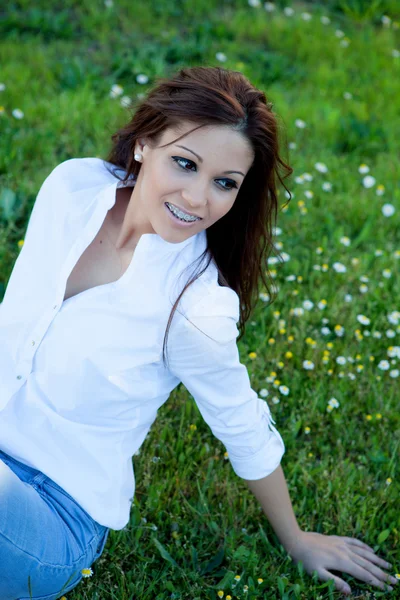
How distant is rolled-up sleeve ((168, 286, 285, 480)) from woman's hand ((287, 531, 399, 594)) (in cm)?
41

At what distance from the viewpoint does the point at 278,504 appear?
237 cm

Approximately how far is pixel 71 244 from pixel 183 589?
3.98ft

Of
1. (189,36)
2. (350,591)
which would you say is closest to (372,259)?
(350,591)

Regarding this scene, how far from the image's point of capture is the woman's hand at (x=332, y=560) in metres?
2.46

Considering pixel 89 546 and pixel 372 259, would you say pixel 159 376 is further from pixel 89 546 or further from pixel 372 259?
pixel 372 259

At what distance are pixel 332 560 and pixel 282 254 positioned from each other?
1.75 meters

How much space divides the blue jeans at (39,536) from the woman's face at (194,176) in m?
0.81

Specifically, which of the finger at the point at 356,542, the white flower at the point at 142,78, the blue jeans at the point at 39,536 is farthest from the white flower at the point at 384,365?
the white flower at the point at 142,78

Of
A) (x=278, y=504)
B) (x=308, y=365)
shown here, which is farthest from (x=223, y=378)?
(x=308, y=365)

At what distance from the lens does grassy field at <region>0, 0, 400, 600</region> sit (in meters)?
2.55

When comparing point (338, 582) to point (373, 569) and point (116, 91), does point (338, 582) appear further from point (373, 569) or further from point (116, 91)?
point (116, 91)

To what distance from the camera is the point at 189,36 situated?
5.64 meters

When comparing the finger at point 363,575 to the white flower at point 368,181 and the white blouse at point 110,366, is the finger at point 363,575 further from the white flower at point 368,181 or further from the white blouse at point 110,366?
the white flower at point 368,181

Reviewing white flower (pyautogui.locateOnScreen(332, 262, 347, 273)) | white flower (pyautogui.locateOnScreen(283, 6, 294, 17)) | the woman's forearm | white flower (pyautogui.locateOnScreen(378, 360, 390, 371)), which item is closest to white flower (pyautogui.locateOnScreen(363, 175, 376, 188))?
white flower (pyautogui.locateOnScreen(332, 262, 347, 273))
